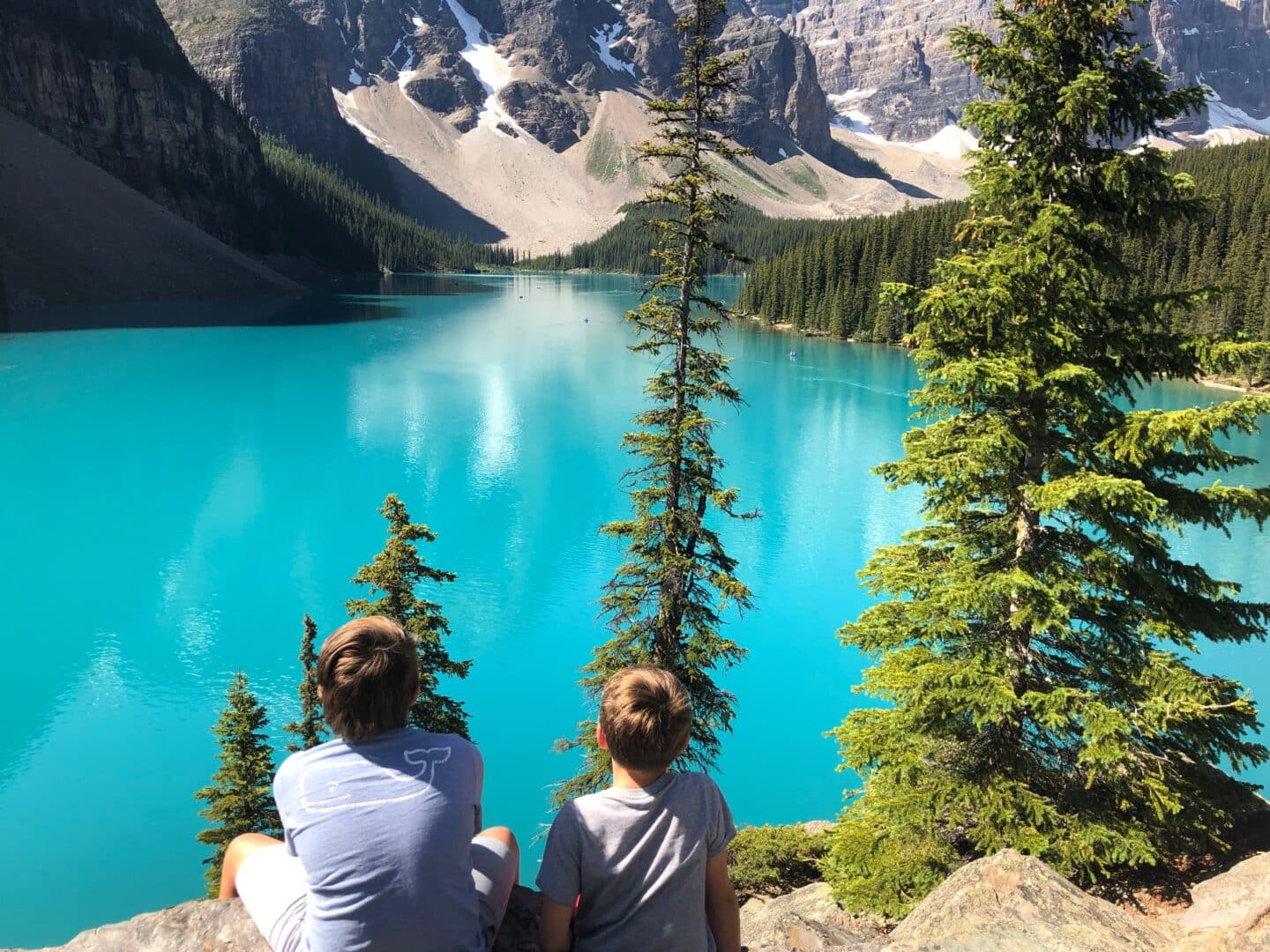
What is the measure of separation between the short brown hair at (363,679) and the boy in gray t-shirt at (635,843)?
777mm

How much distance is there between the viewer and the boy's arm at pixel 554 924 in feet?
10.0

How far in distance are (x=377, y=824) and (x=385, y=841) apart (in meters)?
0.06

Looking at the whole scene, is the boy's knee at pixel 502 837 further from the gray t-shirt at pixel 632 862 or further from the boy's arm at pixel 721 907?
the boy's arm at pixel 721 907

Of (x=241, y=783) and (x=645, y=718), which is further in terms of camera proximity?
(x=241, y=783)

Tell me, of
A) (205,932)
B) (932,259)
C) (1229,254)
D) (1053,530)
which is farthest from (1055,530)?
(1229,254)

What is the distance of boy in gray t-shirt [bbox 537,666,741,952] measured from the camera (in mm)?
3006

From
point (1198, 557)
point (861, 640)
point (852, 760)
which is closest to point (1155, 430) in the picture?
point (861, 640)

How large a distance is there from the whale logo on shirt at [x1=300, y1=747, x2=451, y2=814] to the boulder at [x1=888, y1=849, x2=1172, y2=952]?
2.62 meters

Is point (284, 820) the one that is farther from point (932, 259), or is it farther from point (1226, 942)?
point (932, 259)

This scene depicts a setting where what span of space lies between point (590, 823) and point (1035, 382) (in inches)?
230

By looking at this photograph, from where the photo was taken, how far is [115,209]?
302 feet

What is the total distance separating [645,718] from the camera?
116 inches

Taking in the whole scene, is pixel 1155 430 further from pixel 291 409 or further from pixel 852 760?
pixel 291 409

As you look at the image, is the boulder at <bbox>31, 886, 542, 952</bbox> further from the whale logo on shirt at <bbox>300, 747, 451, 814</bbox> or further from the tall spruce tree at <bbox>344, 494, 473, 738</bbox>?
the tall spruce tree at <bbox>344, 494, 473, 738</bbox>
